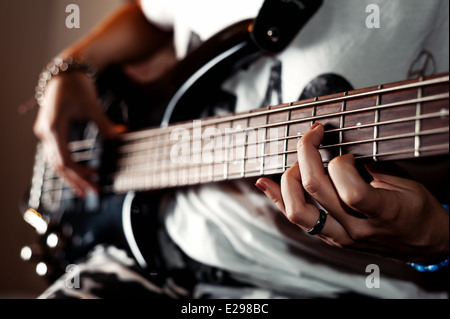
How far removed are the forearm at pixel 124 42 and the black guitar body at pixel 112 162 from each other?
0.05m

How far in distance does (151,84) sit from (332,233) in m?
0.56

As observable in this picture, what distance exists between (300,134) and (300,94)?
12cm

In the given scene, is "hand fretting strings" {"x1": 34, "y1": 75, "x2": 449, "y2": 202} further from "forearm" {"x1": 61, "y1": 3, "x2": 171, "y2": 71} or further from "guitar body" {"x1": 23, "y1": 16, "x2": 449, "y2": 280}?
"forearm" {"x1": 61, "y1": 3, "x2": 171, "y2": 71}

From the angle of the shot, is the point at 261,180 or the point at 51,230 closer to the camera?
the point at 261,180

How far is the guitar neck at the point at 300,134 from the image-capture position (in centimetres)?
38

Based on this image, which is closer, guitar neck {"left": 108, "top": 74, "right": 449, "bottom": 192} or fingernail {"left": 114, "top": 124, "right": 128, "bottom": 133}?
guitar neck {"left": 108, "top": 74, "right": 449, "bottom": 192}

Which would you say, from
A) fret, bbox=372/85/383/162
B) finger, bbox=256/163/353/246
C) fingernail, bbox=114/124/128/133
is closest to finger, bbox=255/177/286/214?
finger, bbox=256/163/353/246

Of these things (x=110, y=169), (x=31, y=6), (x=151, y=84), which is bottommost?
(x=110, y=169)

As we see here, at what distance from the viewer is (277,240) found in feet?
2.00

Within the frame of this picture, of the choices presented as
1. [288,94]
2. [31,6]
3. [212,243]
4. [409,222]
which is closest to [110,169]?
[212,243]

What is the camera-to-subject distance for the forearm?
978mm

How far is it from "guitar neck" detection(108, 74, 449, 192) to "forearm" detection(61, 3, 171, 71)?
0.34 meters

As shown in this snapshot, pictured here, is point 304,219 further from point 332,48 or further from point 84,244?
point 84,244

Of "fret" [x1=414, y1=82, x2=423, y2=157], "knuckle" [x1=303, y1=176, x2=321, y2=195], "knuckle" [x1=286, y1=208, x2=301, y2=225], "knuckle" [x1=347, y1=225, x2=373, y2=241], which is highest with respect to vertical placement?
"fret" [x1=414, y1=82, x2=423, y2=157]
